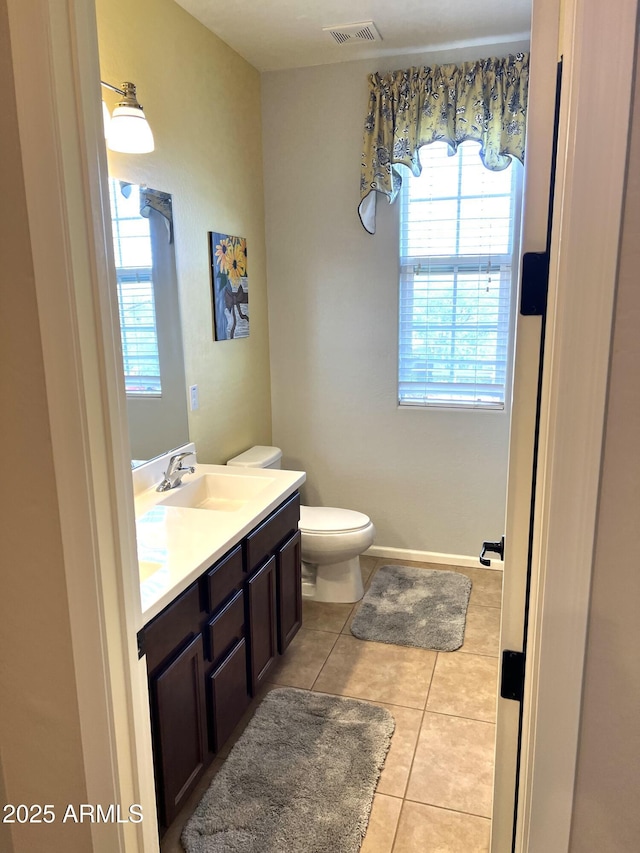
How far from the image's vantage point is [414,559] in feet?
12.4

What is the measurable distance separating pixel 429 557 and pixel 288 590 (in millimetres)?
Answer: 1369

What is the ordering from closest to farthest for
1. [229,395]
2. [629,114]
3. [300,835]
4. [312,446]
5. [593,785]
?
[629,114] → [593,785] → [300,835] → [229,395] → [312,446]

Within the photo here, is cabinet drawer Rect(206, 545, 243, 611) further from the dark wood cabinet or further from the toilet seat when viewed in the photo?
Result: the toilet seat

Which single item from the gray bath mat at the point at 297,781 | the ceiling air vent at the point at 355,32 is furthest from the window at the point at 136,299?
the gray bath mat at the point at 297,781

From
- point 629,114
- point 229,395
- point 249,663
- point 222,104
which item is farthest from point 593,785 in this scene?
point 222,104

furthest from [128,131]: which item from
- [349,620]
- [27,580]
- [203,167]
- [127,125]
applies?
[349,620]

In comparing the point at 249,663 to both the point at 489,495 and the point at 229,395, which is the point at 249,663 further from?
the point at 489,495

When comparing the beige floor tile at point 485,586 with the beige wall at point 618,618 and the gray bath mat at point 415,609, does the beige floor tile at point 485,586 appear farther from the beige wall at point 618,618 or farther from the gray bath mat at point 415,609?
the beige wall at point 618,618

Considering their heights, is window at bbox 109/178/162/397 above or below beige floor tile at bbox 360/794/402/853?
above

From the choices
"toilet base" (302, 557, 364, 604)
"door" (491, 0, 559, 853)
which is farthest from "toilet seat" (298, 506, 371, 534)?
A: "door" (491, 0, 559, 853)

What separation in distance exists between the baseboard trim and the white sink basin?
57.2 inches

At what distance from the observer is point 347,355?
364 cm

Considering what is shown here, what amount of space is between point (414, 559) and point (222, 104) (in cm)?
273

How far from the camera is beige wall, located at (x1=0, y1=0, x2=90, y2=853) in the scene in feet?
3.22
